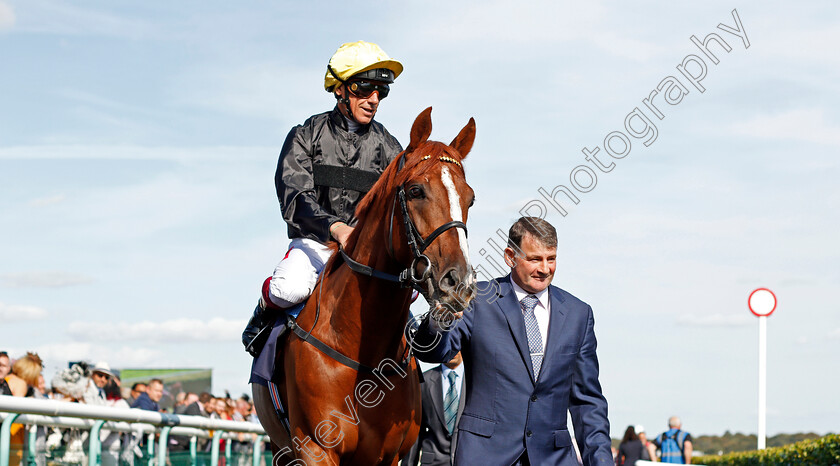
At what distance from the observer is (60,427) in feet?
18.1

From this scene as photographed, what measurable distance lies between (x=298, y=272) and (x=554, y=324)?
1272 mm

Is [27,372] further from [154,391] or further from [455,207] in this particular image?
[455,207]

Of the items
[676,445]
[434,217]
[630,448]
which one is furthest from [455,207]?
[676,445]

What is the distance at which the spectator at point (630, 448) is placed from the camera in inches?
517

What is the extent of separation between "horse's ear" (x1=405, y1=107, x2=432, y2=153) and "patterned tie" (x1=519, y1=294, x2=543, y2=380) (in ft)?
2.53

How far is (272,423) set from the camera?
4605 millimetres

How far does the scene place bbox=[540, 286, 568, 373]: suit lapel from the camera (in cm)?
364

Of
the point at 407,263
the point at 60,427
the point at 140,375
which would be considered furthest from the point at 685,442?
the point at 140,375

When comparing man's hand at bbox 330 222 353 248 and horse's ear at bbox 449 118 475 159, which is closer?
horse's ear at bbox 449 118 475 159

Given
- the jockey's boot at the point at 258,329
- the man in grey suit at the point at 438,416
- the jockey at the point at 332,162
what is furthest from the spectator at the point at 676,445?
the jockey's boot at the point at 258,329

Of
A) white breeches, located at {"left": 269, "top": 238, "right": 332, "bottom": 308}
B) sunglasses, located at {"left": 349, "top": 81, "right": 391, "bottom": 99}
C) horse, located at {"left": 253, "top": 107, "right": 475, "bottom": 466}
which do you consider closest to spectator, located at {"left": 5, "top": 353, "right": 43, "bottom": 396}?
white breeches, located at {"left": 269, "top": 238, "right": 332, "bottom": 308}

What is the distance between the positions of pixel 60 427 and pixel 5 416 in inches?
Result: 31.2

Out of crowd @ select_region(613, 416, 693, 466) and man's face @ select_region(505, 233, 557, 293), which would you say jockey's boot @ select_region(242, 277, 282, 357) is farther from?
crowd @ select_region(613, 416, 693, 466)

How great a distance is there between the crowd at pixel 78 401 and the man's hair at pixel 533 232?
9.60 ft
